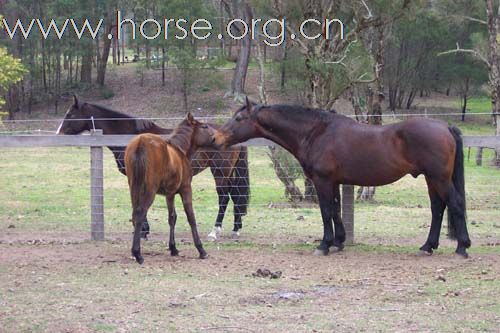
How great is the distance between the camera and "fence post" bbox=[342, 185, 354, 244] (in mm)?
9344

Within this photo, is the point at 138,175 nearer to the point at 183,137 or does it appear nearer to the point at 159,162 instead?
the point at 159,162

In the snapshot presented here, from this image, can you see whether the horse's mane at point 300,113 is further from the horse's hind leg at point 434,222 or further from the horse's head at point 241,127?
the horse's hind leg at point 434,222

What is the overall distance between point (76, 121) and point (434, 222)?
5251mm

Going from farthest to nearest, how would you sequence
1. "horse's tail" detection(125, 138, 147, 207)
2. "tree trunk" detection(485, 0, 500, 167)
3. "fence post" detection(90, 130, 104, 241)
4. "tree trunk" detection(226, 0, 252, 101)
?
"tree trunk" detection(226, 0, 252, 101) < "tree trunk" detection(485, 0, 500, 167) < "fence post" detection(90, 130, 104, 241) < "horse's tail" detection(125, 138, 147, 207)

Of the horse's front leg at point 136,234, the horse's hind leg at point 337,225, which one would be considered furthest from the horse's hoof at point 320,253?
the horse's front leg at point 136,234

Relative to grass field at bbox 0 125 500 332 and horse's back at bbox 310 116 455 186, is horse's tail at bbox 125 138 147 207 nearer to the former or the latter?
grass field at bbox 0 125 500 332

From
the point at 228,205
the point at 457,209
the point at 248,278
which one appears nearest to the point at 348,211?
the point at 457,209

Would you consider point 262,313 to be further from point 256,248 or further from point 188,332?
point 256,248

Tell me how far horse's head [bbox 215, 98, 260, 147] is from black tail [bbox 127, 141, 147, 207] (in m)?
1.41

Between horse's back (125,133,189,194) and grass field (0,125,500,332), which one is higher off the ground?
horse's back (125,133,189,194)

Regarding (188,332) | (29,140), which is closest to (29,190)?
(29,140)

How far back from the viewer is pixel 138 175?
7711mm

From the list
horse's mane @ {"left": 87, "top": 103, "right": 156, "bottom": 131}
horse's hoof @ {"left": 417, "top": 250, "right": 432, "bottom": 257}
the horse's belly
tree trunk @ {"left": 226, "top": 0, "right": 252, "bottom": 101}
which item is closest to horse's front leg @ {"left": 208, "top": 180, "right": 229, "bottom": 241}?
horse's mane @ {"left": 87, "top": 103, "right": 156, "bottom": 131}

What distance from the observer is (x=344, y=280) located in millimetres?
7086
